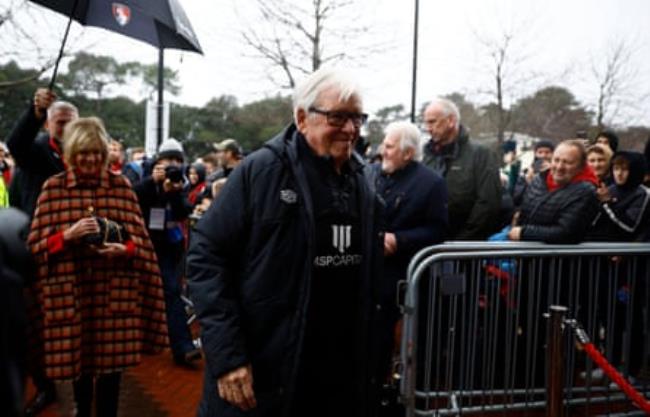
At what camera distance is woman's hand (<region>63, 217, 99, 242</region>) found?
3.40 meters

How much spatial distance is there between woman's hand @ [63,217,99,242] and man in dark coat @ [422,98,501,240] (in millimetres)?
2762

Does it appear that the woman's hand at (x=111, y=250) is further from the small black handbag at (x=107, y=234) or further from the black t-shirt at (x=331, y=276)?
the black t-shirt at (x=331, y=276)

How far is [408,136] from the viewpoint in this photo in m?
4.38

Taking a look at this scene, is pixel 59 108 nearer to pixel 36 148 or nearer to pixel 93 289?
pixel 36 148

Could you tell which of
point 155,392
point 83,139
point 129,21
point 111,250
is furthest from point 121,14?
point 155,392

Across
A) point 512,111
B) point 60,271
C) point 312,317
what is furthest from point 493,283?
point 512,111

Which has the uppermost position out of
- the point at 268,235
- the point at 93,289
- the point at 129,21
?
the point at 129,21

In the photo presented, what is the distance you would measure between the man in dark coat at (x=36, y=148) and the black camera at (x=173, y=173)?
1188 mm

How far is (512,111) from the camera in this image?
27.1 metres

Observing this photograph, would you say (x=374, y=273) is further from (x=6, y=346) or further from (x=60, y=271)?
(x=6, y=346)

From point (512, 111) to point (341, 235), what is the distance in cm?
2607

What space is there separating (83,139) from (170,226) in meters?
2.19

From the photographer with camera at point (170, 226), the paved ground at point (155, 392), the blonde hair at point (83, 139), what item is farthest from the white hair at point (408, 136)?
the paved ground at point (155, 392)

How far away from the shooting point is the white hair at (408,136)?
4.38 meters
